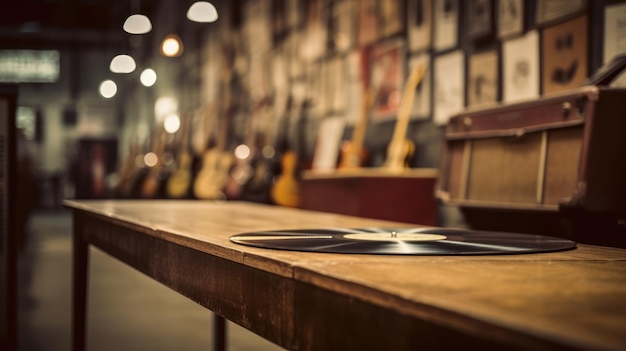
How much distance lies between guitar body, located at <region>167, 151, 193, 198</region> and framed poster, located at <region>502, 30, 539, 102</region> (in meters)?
5.61

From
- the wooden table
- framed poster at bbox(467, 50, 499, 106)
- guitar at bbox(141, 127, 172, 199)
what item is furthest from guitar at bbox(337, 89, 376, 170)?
guitar at bbox(141, 127, 172, 199)

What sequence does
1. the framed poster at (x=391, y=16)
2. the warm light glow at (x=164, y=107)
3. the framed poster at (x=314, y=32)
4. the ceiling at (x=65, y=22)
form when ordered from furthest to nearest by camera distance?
the ceiling at (x=65, y=22)
the warm light glow at (x=164, y=107)
the framed poster at (x=314, y=32)
the framed poster at (x=391, y=16)

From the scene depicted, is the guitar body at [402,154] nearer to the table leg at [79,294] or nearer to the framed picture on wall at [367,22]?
the framed picture on wall at [367,22]

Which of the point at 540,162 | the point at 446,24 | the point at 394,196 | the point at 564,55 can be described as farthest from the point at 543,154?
the point at 446,24

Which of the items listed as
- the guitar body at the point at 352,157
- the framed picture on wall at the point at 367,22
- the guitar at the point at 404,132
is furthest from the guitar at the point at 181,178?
the guitar at the point at 404,132

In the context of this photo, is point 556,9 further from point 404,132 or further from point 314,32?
point 314,32

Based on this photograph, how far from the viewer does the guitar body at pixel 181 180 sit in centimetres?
938

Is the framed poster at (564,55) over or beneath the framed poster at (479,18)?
beneath

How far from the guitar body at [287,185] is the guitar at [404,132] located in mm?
1270

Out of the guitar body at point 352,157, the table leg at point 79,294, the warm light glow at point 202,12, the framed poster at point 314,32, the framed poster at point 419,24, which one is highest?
the warm light glow at point 202,12

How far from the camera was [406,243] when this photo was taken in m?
1.13

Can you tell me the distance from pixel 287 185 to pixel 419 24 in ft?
6.10

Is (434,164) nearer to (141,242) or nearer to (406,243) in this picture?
(141,242)

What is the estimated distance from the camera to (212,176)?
8648mm
